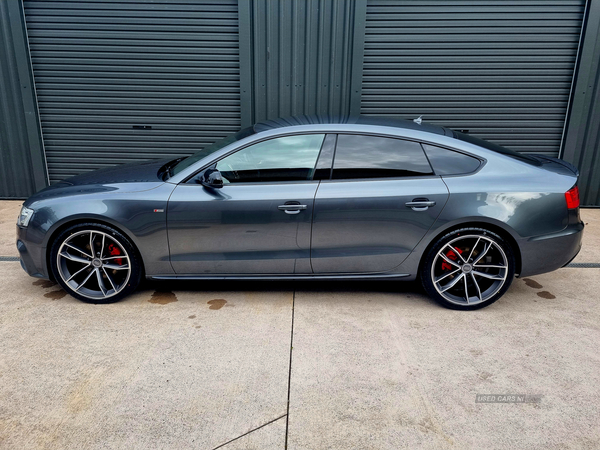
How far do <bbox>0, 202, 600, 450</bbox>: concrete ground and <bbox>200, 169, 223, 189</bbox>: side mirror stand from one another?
100 cm

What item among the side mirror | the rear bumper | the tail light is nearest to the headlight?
the side mirror

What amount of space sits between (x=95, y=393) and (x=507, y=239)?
3.08 m

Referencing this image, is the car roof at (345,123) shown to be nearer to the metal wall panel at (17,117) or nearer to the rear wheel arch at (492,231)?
the rear wheel arch at (492,231)

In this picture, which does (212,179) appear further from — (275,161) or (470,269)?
(470,269)

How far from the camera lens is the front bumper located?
3.56 meters

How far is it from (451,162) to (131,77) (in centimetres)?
507

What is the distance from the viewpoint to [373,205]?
3.42 m

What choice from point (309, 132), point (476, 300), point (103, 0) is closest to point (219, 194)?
point (309, 132)

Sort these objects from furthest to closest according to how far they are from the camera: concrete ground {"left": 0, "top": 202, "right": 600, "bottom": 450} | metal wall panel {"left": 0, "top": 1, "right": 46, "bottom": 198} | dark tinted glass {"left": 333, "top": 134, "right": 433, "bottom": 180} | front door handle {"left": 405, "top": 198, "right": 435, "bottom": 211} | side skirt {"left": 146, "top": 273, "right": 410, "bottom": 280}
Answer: metal wall panel {"left": 0, "top": 1, "right": 46, "bottom": 198} < side skirt {"left": 146, "top": 273, "right": 410, "bottom": 280} < dark tinted glass {"left": 333, "top": 134, "right": 433, "bottom": 180} < front door handle {"left": 405, "top": 198, "right": 435, "bottom": 211} < concrete ground {"left": 0, "top": 202, "right": 600, "bottom": 450}

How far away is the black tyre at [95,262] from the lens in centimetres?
352

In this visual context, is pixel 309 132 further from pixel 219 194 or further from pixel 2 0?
pixel 2 0

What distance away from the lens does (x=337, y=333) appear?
3262 mm

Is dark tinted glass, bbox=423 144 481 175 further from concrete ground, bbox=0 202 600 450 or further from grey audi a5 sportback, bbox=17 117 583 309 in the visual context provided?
concrete ground, bbox=0 202 600 450

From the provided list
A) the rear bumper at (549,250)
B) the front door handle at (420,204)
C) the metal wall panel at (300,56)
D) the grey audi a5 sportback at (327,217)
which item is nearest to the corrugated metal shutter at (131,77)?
the metal wall panel at (300,56)
